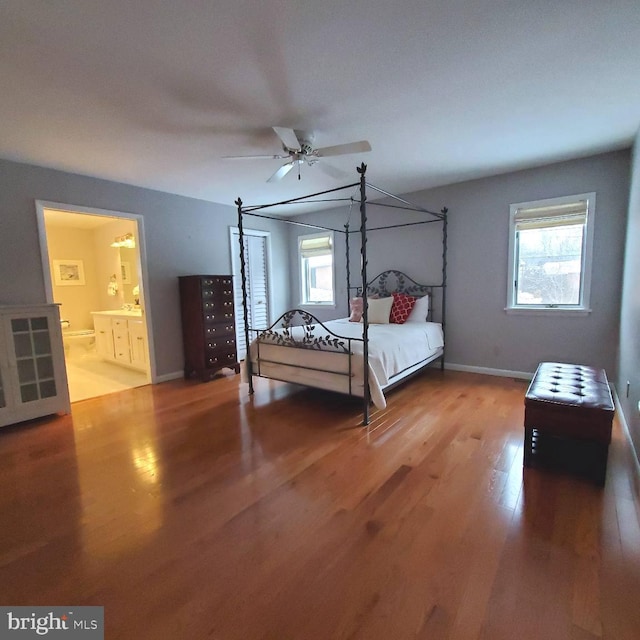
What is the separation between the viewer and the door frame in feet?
11.1

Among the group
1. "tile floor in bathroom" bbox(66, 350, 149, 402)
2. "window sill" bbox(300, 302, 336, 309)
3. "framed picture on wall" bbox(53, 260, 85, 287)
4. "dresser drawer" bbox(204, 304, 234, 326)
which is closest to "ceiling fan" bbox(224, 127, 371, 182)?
"dresser drawer" bbox(204, 304, 234, 326)

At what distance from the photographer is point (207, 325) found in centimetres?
439

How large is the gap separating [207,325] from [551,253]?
14.1 ft

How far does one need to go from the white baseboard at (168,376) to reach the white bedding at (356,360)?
1485mm

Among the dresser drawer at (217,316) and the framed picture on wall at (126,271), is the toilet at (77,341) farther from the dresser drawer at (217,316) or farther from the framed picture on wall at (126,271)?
the dresser drawer at (217,316)

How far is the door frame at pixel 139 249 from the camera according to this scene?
339 cm

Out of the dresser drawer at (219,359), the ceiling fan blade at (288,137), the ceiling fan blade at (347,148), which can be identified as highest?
the ceiling fan blade at (288,137)

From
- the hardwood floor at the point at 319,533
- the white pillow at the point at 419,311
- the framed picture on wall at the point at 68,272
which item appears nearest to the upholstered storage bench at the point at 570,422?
the hardwood floor at the point at 319,533

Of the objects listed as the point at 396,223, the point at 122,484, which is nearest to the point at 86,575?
the point at 122,484

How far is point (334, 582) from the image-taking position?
1.36m

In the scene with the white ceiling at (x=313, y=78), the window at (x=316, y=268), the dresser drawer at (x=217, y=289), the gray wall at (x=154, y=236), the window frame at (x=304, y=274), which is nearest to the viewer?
the white ceiling at (x=313, y=78)

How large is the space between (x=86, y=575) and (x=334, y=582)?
1.07m

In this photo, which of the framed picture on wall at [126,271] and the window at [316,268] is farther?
the framed picture on wall at [126,271]

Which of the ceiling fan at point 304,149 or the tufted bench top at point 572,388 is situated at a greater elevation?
the ceiling fan at point 304,149
